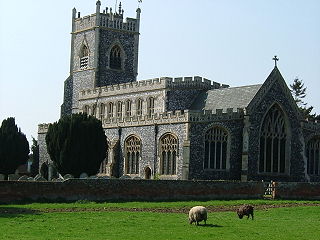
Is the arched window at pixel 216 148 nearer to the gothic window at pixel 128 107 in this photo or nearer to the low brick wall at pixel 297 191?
the low brick wall at pixel 297 191

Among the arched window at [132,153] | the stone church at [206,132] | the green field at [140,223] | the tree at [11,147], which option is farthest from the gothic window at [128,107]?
the green field at [140,223]

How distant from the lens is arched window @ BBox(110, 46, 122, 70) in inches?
2904

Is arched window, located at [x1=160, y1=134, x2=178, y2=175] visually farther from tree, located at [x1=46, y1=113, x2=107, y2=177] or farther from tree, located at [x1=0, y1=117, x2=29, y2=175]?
tree, located at [x1=0, y1=117, x2=29, y2=175]

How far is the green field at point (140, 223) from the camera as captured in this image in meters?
22.5

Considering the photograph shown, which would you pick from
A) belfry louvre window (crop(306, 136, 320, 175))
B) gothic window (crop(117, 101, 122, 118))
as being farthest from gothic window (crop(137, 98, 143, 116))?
belfry louvre window (crop(306, 136, 320, 175))

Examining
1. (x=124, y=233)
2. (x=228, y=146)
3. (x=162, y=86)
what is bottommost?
(x=124, y=233)

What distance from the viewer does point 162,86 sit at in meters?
61.2

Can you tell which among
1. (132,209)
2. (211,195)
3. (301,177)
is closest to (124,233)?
(132,209)

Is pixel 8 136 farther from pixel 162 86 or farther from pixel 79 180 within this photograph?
pixel 79 180

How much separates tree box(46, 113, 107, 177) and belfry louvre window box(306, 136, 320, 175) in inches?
720

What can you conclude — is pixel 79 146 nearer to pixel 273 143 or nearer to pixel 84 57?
pixel 273 143

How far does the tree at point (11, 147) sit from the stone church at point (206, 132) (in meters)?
4.04

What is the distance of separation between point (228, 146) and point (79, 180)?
66.3ft

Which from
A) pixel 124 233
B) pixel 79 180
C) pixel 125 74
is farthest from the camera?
pixel 125 74
